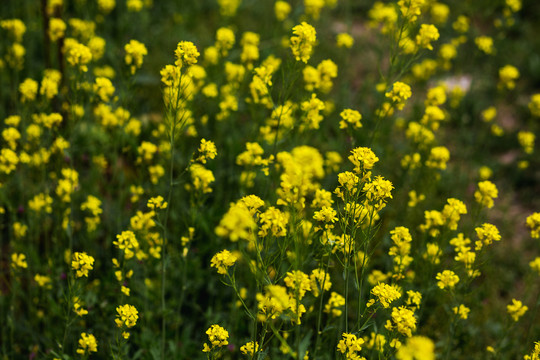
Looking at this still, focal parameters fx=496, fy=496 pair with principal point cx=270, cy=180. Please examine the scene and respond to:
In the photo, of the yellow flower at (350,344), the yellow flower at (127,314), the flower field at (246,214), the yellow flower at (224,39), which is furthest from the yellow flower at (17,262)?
the yellow flower at (224,39)

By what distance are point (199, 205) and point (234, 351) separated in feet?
3.61

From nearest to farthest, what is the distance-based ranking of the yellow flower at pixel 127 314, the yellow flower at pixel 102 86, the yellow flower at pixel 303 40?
the yellow flower at pixel 127 314, the yellow flower at pixel 303 40, the yellow flower at pixel 102 86

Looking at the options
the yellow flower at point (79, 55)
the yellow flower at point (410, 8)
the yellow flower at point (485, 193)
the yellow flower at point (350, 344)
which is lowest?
the yellow flower at point (350, 344)

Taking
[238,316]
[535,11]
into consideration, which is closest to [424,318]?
[238,316]

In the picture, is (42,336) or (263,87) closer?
(263,87)

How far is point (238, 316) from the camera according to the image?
3635 mm

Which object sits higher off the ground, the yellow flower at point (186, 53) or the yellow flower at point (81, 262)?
the yellow flower at point (186, 53)

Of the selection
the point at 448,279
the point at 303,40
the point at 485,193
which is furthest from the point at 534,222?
the point at 303,40

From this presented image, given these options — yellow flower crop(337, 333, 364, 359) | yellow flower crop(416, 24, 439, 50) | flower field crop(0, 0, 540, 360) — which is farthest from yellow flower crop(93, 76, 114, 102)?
yellow flower crop(337, 333, 364, 359)

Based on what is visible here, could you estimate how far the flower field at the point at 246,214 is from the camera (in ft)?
8.82

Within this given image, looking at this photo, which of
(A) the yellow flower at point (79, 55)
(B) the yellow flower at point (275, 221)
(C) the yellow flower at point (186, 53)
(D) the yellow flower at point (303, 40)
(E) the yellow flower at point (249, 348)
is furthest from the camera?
(A) the yellow flower at point (79, 55)

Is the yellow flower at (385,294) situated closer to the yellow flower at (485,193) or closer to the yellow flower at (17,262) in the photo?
the yellow flower at (485,193)

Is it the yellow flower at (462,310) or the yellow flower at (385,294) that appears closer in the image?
the yellow flower at (385,294)

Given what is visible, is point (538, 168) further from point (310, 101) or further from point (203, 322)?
point (203, 322)
